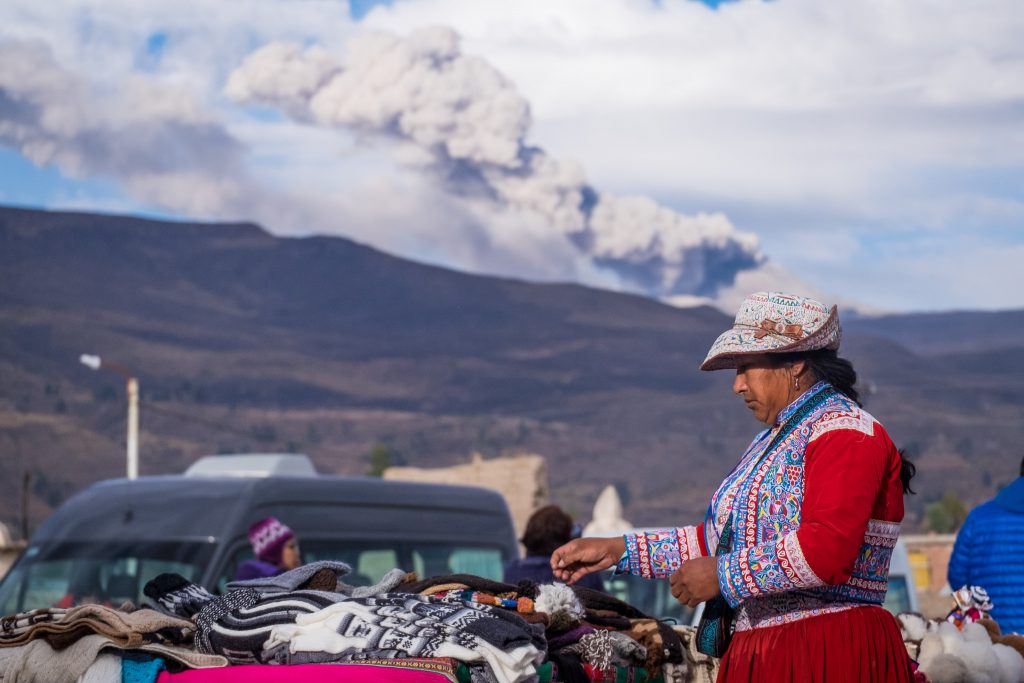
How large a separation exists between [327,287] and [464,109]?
129 feet

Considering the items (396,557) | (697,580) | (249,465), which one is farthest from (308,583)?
(249,465)

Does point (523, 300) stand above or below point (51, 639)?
above

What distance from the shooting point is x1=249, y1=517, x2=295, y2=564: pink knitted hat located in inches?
314

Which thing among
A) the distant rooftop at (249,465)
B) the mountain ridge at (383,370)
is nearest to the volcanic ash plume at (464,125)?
the mountain ridge at (383,370)

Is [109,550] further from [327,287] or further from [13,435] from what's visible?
[327,287]

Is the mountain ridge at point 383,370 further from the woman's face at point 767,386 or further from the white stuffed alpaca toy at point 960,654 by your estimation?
the woman's face at point 767,386

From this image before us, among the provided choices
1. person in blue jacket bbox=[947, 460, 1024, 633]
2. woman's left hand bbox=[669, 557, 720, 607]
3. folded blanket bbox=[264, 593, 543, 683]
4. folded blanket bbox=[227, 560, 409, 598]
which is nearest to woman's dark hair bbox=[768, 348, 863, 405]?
woman's left hand bbox=[669, 557, 720, 607]

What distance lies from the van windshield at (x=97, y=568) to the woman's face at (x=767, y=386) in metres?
5.94

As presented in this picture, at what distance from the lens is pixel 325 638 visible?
344 cm

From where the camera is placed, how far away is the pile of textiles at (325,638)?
3340 mm

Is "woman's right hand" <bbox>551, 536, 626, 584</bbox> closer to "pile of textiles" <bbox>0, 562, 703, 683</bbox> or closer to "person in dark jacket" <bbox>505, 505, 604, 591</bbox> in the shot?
"pile of textiles" <bbox>0, 562, 703, 683</bbox>

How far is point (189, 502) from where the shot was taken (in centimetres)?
913

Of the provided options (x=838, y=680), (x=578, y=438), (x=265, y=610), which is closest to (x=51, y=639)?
(x=265, y=610)

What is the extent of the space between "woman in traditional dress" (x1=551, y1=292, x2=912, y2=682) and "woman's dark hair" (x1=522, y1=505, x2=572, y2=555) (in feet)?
12.8
